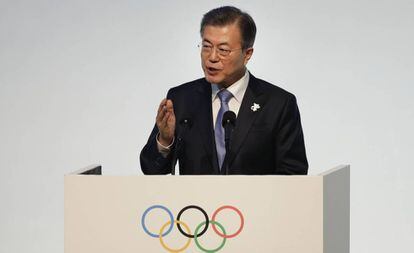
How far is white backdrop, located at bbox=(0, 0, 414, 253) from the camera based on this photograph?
5.21 metres

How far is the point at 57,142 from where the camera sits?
5465mm

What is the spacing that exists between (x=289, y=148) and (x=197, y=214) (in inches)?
20.5

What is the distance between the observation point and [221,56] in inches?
124

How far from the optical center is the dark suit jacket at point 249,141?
3.09 meters

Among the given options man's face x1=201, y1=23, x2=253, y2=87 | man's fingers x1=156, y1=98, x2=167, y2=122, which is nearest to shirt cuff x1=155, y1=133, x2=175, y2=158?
man's fingers x1=156, y1=98, x2=167, y2=122

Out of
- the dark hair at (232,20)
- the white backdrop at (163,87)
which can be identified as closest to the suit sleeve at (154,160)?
the dark hair at (232,20)

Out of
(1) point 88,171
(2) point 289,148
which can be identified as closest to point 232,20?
(2) point 289,148

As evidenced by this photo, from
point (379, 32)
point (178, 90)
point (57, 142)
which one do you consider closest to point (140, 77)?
point (57, 142)

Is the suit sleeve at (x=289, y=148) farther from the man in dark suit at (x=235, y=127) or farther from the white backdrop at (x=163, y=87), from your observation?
the white backdrop at (x=163, y=87)

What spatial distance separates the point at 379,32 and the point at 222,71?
7.54 feet

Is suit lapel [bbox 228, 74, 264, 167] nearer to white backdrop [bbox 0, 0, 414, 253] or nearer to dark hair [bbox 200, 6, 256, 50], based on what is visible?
dark hair [bbox 200, 6, 256, 50]

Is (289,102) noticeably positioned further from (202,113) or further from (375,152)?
(375,152)

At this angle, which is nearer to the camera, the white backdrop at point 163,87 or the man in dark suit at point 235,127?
the man in dark suit at point 235,127

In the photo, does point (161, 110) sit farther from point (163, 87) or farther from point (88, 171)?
point (163, 87)
